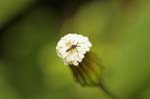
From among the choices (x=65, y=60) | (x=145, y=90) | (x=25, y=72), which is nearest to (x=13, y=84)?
(x=25, y=72)

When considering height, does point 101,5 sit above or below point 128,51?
above

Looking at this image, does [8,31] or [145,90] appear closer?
[145,90]

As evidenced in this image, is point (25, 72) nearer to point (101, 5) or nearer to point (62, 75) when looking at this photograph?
point (62, 75)

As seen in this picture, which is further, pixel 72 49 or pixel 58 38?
pixel 58 38
